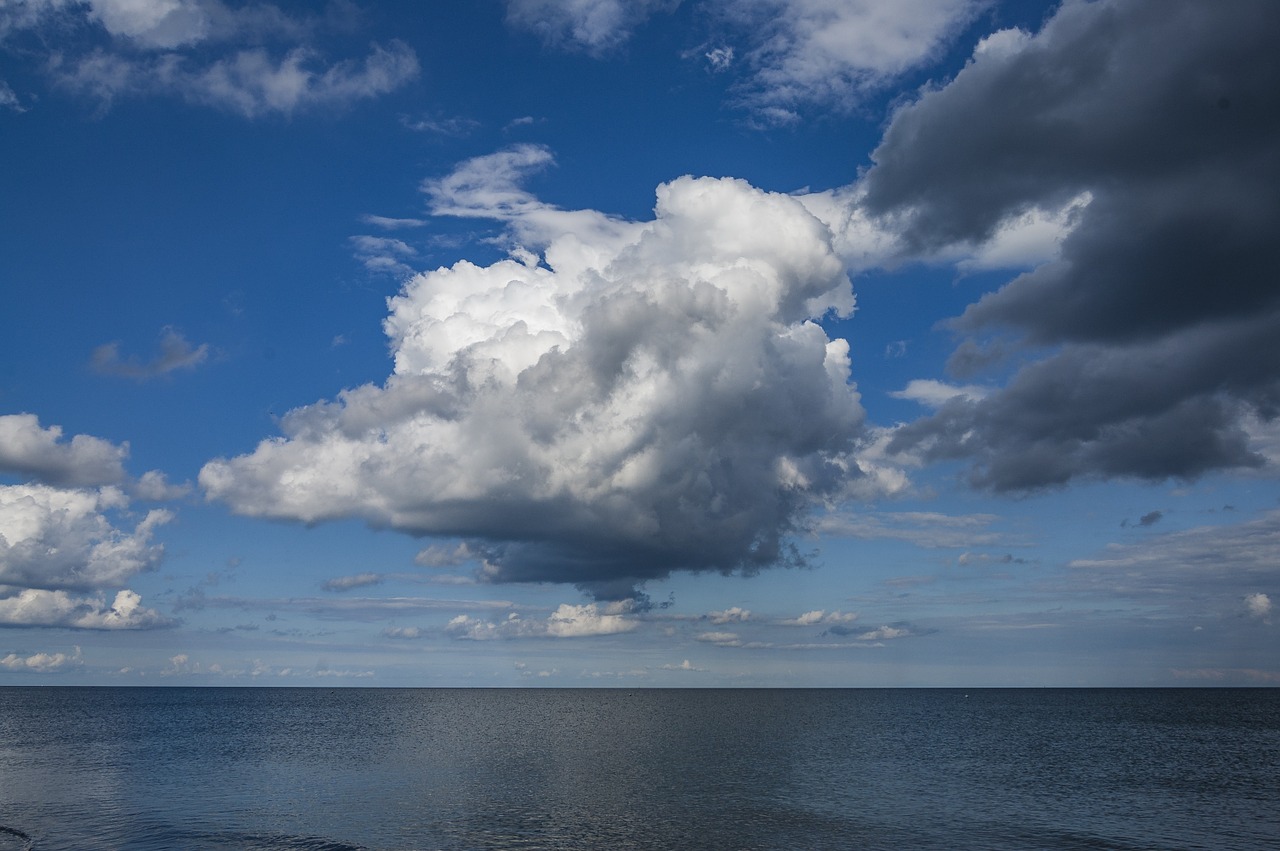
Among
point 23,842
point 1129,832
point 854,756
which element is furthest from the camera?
point 854,756

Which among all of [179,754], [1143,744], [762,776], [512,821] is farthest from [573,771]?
[1143,744]

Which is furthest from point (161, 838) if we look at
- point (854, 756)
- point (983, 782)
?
point (854, 756)

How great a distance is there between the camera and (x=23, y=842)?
5169 centimetres

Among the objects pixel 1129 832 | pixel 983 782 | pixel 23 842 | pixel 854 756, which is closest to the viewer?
pixel 23 842

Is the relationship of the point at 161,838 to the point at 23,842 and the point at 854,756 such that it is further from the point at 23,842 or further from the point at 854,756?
the point at 854,756

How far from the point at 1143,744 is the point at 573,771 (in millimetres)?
91850

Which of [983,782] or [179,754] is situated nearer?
[983,782]

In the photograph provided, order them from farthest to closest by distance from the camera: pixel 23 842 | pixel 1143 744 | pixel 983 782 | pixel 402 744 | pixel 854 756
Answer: pixel 1143 744 → pixel 402 744 → pixel 854 756 → pixel 983 782 → pixel 23 842

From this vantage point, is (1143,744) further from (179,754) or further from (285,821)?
(179,754)

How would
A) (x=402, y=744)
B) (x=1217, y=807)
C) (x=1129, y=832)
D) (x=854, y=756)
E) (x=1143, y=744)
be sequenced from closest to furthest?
(x=1129, y=832)
(x=1217, y=807)
(x=854, y=756)
(x=402, y=744)
(x=1143, y=744)

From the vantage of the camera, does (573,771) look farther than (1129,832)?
Yes

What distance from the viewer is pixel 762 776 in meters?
82.7

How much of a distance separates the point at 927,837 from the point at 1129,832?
1462 cm

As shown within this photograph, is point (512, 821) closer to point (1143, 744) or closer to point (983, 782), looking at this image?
point (983, 782)
